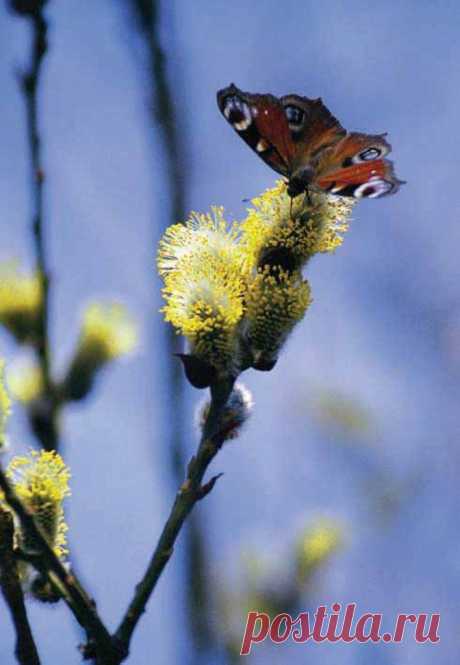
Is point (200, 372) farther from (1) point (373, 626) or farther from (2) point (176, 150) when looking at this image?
(2) point (176, 150)

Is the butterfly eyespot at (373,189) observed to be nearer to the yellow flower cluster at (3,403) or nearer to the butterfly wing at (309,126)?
the butterfly wing at (309,126)

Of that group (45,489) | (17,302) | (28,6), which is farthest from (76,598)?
(17,302)

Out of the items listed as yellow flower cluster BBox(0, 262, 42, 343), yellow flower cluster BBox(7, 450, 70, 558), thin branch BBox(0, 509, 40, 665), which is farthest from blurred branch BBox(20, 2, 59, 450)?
yellow flower cluster BBox(0, 262, 42, 343)

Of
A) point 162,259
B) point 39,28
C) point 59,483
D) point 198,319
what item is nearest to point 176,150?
point 39,28

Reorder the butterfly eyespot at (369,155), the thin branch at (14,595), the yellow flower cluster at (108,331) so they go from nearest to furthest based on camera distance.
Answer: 1. the thin branch at (14,595)
2. the butterfly eyespot at (369,155)
3. the yellow flower cluster at (108,331)

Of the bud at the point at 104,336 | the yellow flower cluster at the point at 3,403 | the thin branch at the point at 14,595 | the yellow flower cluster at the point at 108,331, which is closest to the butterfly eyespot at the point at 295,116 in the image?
the yellow flower cluster at the point at 3,403

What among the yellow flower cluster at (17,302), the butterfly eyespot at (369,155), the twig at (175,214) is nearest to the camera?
the butterfly eyespot at (369,155)
